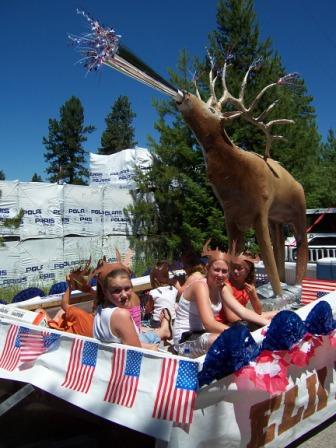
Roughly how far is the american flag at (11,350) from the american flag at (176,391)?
4.20 ft

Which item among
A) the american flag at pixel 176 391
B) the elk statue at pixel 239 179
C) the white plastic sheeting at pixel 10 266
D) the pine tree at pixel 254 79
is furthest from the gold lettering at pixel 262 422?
the pine tree at pixel 254 79

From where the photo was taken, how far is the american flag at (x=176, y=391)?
2180 millimetres

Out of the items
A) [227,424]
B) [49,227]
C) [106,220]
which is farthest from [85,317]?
[106,220]

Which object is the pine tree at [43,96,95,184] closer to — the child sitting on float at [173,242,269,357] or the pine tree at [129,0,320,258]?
the pine tree at [129,0,320,258]

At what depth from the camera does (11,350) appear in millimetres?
3131

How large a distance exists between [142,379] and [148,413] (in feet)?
0.57

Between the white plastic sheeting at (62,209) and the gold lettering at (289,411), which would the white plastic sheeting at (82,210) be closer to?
the white plastic sheeting at (62,209)

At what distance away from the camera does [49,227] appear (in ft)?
33.4

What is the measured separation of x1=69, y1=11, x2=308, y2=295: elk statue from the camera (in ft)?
12.1

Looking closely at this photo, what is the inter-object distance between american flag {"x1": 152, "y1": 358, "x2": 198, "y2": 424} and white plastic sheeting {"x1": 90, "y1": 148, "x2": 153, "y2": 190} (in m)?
11.4

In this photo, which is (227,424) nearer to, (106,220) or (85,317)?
(85,317)

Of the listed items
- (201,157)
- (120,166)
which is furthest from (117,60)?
(120,166)

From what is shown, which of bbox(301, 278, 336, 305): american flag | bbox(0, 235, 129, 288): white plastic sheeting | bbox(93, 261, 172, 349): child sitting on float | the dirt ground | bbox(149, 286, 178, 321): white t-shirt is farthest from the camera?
bbox(0, 235, 129, 288): white plastic sheeting

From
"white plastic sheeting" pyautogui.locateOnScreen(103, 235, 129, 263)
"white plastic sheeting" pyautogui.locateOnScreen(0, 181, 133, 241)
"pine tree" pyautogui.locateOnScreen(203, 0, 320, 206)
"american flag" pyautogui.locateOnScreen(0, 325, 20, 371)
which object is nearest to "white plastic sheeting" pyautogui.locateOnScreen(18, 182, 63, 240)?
"white plastic sheeting" pyautogui.locateOnScreen(0, 181, 133, 241)
